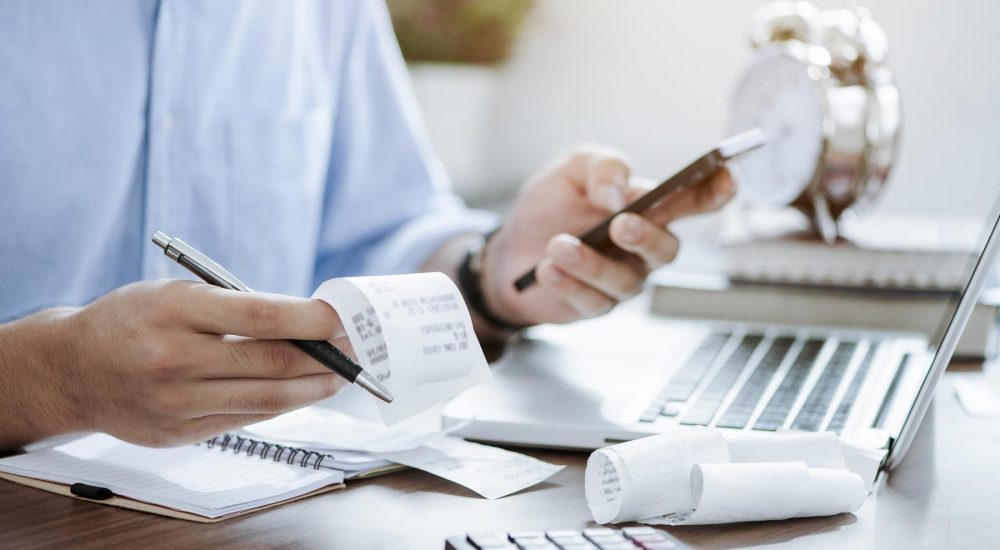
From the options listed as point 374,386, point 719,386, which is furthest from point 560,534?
point 719,386

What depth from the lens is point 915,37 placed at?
176cm

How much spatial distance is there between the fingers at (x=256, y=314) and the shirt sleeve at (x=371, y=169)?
0.75 metres

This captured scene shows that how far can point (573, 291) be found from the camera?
0.97m

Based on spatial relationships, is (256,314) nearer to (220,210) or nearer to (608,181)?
(608,181)

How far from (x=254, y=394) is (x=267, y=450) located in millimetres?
104

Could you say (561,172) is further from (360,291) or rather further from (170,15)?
(360,291)

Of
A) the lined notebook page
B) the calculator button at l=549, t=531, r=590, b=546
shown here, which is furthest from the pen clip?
the calculator button at l=549, t=531, r=590, b=546

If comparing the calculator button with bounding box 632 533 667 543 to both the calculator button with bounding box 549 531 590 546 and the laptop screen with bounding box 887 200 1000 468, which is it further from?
the laptop screen with bounding box 887 200 1000 468

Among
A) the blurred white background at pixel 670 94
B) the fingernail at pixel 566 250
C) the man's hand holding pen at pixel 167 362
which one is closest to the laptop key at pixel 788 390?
the fingernail at pixel 566 250

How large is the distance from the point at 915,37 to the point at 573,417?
131cm

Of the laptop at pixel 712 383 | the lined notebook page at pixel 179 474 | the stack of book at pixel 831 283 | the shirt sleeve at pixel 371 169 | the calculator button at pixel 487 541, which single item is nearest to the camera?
the calculator button at pixel 487 541

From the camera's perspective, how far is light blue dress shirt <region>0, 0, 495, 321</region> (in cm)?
100

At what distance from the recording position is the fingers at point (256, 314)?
54cm

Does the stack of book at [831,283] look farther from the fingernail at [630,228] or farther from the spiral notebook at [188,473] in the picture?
the spiral notebook at [188,473]
